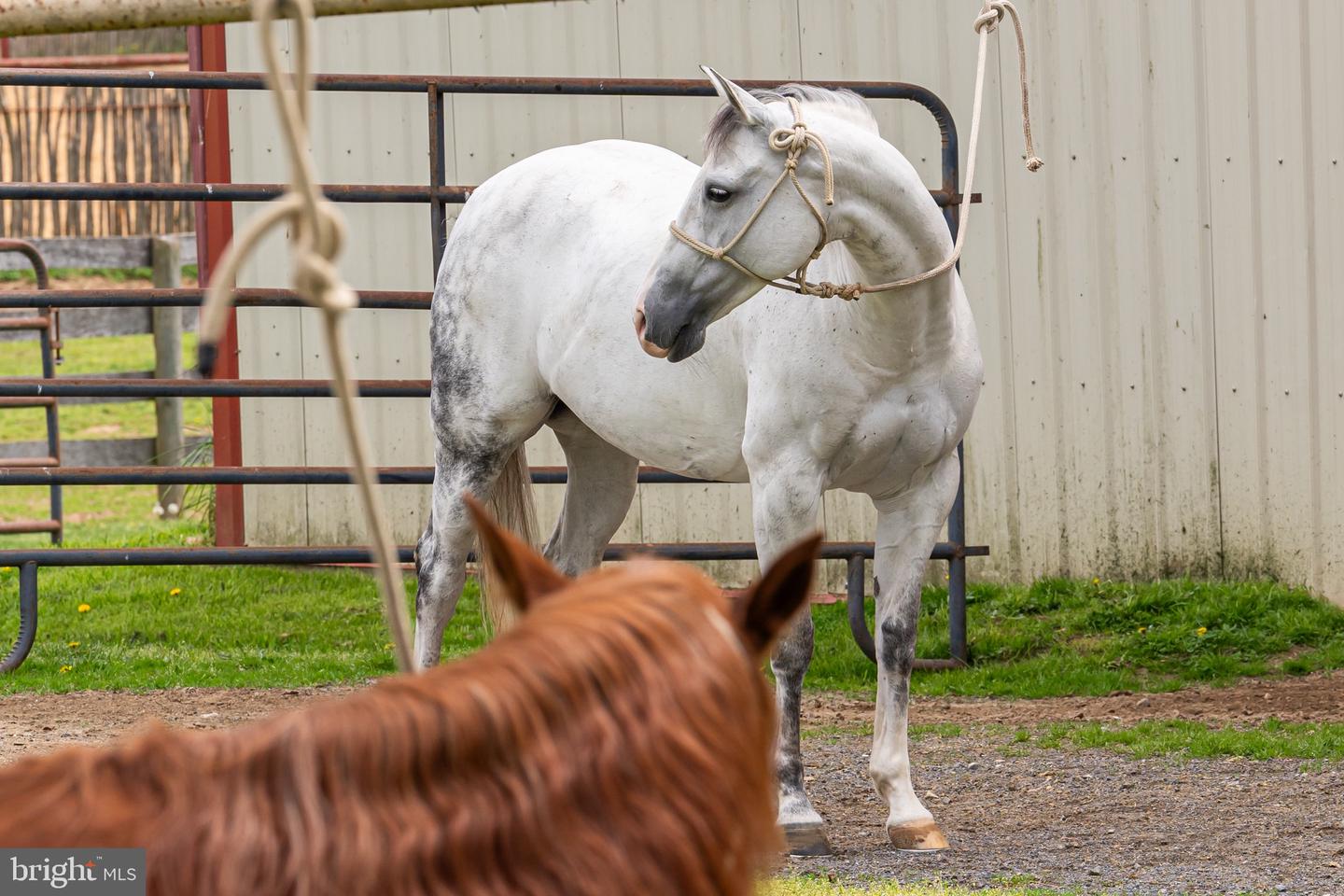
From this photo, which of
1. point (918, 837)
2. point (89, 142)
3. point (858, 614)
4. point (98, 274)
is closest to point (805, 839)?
point (918, 837)

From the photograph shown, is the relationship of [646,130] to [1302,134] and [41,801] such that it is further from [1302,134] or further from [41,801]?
[41,801]

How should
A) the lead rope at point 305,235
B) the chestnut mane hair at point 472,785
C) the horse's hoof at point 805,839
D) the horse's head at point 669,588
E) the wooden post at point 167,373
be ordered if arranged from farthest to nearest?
the wooden post at point 167,373 < the horse's hoof at point 805,839 < the lead rope at point 305,235 < the horse's head at point 669,588 < the chestnut mane hair at point 472,785

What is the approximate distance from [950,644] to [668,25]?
9.83ft

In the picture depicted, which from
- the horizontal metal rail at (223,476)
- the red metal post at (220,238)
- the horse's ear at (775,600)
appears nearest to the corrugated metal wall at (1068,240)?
the red metal post at (220,238)

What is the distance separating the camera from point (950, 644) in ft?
19.1

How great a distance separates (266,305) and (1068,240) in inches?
126

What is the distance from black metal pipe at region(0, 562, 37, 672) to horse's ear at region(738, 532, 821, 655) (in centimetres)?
487

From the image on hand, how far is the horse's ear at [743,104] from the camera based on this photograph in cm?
345

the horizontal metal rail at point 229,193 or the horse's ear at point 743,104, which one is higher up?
the horizontal metal rail at point 229,193

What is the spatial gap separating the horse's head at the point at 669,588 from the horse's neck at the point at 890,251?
242 centimetres

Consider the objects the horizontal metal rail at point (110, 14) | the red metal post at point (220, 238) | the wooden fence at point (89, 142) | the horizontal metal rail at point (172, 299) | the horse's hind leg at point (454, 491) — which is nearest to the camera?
the horizontal metal rail at point (110, 14)

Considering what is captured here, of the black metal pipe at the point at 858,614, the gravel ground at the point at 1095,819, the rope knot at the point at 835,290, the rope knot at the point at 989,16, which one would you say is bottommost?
the gravel ground at the point at 1095,819

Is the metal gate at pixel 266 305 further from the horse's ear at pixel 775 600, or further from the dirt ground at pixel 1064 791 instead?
the horse's ear at pixel 775 600

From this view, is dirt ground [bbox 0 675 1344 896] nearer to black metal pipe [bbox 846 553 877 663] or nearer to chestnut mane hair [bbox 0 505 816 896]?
black metal pipe [bbox 846 553 877 663]
